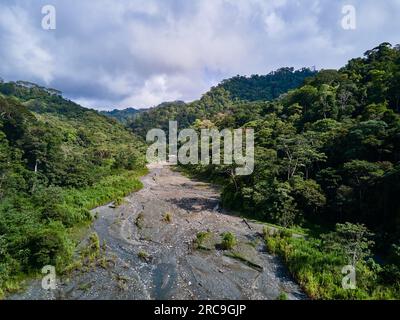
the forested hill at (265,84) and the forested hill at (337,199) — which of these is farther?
the forested hill at (265,84)

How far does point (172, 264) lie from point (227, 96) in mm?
139954

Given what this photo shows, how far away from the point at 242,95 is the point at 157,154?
247 feet

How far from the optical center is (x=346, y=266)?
14.8 meters

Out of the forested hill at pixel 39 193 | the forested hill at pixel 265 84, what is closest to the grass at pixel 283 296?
the forested hill at pixel 39 193

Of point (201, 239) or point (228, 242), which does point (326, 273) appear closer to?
point (228, 242)

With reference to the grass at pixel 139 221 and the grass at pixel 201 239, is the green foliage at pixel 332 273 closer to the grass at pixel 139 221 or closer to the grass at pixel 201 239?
the grass at pixel 201 239

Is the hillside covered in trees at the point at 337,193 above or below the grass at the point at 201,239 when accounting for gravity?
above

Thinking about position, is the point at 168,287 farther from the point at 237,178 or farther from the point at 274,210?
the point at 237,178

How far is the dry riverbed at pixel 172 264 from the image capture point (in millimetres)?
14258

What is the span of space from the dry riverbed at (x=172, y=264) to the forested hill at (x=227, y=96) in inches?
4453

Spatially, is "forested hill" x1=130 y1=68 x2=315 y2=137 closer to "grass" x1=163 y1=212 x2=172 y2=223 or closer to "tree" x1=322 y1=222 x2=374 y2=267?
"grass" x1=163 y1=212 x2=172 y2=223

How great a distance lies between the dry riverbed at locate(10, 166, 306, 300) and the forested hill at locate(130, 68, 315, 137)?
113 meters

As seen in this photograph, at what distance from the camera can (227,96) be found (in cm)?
15088

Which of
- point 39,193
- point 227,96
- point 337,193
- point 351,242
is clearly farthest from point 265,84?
point 351,242
